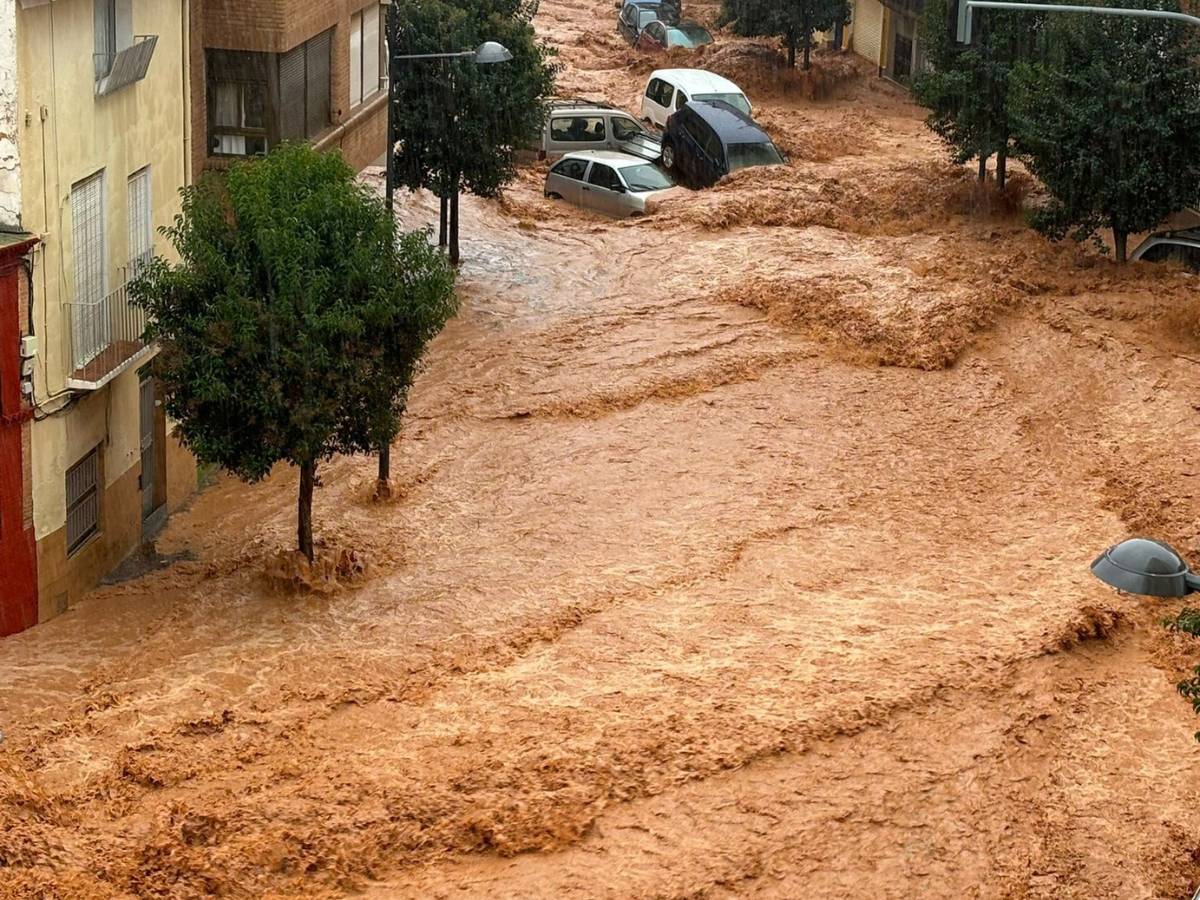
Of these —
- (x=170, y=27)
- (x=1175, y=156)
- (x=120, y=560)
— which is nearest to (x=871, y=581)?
(x=120, y=560)

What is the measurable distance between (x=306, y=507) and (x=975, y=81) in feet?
53.7

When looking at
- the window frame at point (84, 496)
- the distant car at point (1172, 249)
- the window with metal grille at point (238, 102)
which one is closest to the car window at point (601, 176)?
the window with metal grille at point (238, 102)

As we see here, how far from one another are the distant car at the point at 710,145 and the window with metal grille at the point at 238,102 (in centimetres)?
1060

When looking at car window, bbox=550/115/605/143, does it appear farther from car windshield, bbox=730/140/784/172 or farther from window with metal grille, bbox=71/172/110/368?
window with metal grille, bbox=71/172/110/368

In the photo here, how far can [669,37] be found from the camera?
150ft

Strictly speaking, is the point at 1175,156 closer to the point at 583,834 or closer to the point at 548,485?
the point at 548,485

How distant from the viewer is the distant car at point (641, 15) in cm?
4778

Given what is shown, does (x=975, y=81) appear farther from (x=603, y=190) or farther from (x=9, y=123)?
(x=9, y=123)

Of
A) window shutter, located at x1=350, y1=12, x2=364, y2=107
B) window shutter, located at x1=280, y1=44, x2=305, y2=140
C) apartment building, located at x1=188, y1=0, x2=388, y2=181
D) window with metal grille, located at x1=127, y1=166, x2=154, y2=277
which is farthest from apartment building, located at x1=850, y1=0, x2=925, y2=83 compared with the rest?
window with metal grille, located at x1=127, y1=166, x2=154, y2=277

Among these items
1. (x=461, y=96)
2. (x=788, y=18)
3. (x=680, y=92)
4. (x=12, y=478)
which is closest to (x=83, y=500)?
(x=12, y=478)

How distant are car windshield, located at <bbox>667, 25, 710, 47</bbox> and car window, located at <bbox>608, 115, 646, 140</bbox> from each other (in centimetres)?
1260

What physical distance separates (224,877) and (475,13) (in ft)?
53.9

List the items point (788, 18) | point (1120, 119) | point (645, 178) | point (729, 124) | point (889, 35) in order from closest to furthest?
point (1120, 119), point (645, 178), point (729, 124), point (788, 18), point (889, 35)

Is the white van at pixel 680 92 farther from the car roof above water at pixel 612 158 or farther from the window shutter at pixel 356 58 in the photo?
the window shutter at pixel 356 58
